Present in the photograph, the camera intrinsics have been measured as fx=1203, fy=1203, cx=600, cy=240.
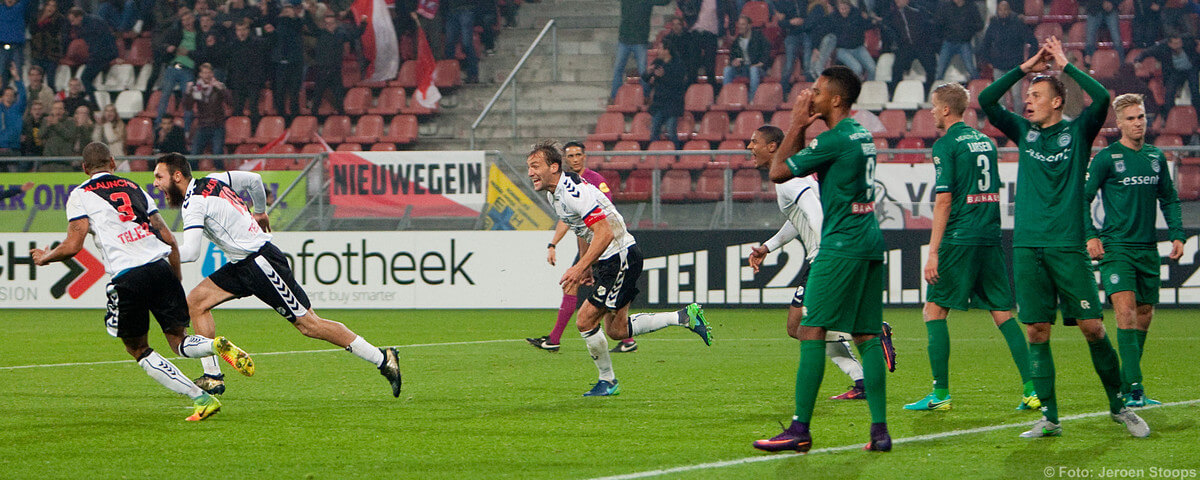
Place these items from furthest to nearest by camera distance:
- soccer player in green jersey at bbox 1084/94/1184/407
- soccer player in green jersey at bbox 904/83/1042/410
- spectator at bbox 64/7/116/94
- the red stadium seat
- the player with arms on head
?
1. spectator at bbox 64/7/116/94
2. the red stadium seat
3. the player with arms on head
4. soccer player in green jersey at bbox 1084/94/1184/407
5. soccer player in green jersey at bbox 904/83/1042/410

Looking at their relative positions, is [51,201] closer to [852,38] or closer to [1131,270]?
[852,38]

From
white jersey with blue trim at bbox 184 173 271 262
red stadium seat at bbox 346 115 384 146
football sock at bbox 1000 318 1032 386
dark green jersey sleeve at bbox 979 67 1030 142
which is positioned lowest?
football sock at bbox 1000 318 1032 386

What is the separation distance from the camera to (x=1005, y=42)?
20328 mm

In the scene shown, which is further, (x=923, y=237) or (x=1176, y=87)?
(x=1176, y=87)

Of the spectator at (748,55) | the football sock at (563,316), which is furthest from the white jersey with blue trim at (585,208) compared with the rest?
the spectator at (748,55)

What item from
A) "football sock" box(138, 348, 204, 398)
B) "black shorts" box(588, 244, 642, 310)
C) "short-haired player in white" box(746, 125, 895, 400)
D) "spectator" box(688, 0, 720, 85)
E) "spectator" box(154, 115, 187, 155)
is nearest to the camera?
"football sock" box(138, 348, 204, 398)

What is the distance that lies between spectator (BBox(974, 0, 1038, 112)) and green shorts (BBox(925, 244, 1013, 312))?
13.5m

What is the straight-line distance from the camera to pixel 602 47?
78.6ft

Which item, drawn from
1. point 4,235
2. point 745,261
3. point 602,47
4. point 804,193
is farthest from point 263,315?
point 804,193

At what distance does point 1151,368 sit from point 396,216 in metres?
11.0

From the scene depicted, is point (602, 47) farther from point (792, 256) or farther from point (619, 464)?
point (619, 464)

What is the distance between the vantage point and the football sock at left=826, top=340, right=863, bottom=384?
830cm

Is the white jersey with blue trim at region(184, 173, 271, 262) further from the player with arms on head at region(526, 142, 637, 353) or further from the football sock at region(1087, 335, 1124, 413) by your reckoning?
the football sock at region(1087, 335, 1124, 413)

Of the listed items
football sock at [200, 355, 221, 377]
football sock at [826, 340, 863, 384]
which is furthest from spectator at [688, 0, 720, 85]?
football sock at [200, 355, 221, 377]
